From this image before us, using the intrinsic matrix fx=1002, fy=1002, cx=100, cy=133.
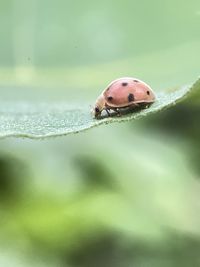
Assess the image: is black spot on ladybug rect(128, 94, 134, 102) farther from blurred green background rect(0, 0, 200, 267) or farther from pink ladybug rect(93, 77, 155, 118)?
blurred green background rect(0, 0, 200, 267)

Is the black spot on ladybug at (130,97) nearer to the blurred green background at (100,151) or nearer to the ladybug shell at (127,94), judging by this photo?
the ladybug shell at (127,94)

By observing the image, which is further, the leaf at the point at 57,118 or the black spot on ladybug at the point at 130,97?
the black spot on ladybug at the point at 130,97

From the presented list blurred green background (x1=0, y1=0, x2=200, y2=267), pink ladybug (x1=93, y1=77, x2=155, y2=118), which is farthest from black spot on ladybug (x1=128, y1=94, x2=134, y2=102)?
blurred green background (x1=0, y1=0, x2=200, y2=267)

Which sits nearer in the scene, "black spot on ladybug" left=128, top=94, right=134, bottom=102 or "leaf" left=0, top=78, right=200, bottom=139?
"leaf" left=0, top=78, right=200, bottom=139

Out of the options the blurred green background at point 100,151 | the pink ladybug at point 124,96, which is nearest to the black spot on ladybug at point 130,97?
the pink ladybug at point 124,96

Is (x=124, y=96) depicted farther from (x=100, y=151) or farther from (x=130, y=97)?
(x=100, y=151)

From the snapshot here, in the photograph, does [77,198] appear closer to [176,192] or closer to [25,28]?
[176,192]
